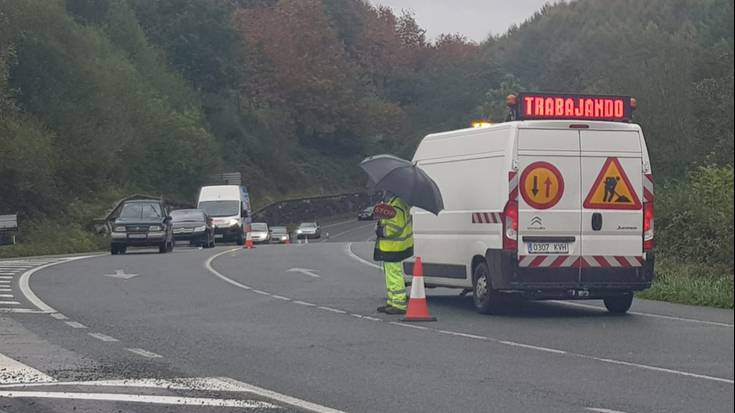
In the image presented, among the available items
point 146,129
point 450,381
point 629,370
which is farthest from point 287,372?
point 146,129

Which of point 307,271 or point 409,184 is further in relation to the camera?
Result: point 307,271

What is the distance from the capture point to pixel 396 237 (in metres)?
16.0

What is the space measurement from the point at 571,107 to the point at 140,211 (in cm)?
2568

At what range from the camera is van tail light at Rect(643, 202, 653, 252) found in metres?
15.7

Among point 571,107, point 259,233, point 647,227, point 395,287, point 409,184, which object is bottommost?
point 259,233

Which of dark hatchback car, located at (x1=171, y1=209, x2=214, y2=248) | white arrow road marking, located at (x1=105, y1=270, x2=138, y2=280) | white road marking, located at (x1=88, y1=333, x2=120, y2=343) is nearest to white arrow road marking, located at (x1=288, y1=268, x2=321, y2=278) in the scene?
white arrow road marking, located at (x1=105, y1=270, x2=138, y2=280)

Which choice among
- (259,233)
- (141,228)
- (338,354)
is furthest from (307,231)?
(338,354)

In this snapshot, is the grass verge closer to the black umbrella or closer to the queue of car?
the black umbrella

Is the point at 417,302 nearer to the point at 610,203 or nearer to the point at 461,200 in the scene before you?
the point at 461,200

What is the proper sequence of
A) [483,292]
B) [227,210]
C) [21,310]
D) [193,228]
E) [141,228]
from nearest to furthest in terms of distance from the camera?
[483,292], [21,310], [141,228], [193,228], [227,210]

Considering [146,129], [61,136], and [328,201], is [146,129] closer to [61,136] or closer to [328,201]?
[61,136]

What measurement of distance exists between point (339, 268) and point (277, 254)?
6330 mm

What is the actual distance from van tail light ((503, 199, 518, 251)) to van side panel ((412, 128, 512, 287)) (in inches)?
4.2

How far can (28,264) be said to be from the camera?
3053 cm
